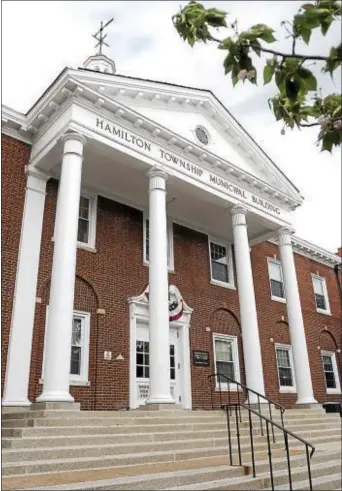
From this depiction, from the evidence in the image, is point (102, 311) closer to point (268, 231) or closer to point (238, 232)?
point (238, 232)

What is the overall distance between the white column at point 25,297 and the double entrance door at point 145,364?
3629mm

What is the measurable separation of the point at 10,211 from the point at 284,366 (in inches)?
498

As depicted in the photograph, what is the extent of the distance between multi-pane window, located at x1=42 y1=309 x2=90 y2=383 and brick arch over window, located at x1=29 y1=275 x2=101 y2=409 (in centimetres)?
12

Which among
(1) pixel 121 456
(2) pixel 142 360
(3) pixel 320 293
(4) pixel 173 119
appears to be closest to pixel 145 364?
(2) pixel 142 360

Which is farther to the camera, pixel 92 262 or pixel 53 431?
pixel 92 262

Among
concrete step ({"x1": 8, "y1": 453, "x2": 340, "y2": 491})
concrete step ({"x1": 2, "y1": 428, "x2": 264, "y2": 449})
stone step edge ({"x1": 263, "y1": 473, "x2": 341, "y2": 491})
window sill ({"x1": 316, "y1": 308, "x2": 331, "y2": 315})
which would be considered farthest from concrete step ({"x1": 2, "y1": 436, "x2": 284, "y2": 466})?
window sill ({"x1": 316, "y1": 308, "x2": 331, "y2": 315})

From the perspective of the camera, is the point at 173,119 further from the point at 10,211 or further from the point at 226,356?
the point at 226,356

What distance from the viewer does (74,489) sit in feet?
17.6

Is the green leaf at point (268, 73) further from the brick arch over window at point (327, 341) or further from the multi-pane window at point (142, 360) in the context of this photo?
the brick arch over window at point (327, 341)

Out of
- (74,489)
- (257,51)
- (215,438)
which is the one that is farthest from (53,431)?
(257,51)

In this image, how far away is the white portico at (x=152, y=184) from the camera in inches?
409

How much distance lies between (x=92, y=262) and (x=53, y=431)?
641 cm

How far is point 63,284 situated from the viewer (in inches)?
380

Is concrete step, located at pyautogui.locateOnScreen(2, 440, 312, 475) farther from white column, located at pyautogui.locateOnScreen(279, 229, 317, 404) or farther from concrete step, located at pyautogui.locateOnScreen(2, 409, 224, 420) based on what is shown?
white column, located at pyautogui.locateOnScreen(279, 229, 317, 404)
